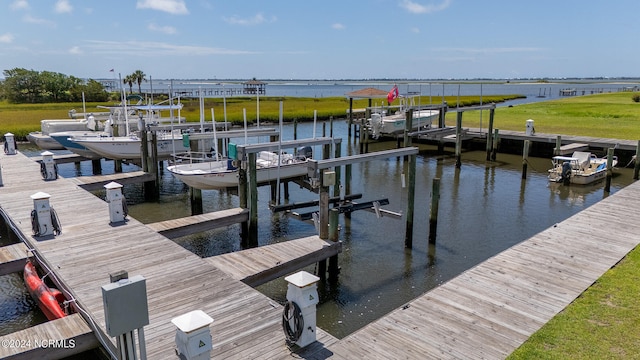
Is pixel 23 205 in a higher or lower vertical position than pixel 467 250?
higher

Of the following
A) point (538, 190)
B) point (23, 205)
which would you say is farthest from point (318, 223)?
point (538, 190)

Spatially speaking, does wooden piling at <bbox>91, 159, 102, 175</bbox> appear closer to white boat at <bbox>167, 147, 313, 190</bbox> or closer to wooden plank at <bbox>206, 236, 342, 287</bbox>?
white boat at <bbox>167, 147, 313, 190</bbox>

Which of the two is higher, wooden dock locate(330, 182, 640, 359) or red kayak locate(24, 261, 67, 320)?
wooden dock locate(330, 182, 640, 359)

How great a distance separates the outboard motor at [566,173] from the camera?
21.7m

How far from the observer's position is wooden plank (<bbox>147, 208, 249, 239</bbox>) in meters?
12.2

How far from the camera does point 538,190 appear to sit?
2133cm

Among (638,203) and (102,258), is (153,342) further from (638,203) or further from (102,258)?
(638,203)

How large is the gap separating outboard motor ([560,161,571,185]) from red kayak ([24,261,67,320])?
2067 centimetres

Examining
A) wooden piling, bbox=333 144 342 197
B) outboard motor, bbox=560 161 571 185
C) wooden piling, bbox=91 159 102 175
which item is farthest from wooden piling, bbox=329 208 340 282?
wooden piling, bbox=91 159 102 175

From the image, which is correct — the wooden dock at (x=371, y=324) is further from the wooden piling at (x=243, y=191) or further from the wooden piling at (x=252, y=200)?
the wooden piling at (x=243, y=191)

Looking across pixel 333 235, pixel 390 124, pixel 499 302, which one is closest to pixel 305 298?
pixel 499 302

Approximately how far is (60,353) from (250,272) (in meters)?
3.59

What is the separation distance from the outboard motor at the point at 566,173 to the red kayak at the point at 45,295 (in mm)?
20667

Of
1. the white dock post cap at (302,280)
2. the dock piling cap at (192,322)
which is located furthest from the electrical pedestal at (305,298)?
the dock piling cap at (192,322)
